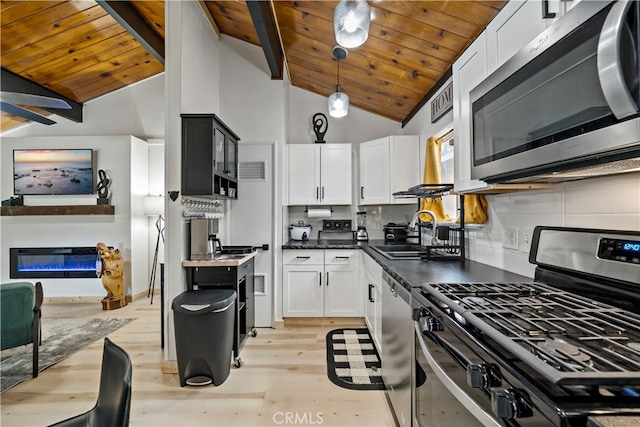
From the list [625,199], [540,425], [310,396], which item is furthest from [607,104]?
[310,396]

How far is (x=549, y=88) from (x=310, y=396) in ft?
7.31

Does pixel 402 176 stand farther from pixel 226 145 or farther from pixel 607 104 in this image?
pixel 607 104

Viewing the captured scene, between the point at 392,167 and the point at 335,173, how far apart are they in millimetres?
710

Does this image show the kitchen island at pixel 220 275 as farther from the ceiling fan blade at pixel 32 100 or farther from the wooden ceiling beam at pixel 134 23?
the wooden ceiling beam at pixel 134 23

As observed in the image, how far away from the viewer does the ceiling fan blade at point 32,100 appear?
2.02 metres

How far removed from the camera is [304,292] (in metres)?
3.48

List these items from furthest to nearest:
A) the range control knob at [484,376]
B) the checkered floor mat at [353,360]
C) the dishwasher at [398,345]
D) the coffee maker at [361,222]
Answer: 1. the coffee maker at [361,222]
2. the checkered floor mat at [353,360]
3. the dishwasher at [398,345]
4. the range control knob at [484,376]

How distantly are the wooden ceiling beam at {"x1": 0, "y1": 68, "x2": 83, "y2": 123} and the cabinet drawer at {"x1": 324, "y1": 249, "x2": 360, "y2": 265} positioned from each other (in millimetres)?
3905

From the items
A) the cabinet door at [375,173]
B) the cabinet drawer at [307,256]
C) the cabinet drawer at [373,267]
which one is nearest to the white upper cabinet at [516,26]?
the cabinet drawer at [373,267]

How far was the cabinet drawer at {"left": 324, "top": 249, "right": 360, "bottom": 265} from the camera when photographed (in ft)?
11.3

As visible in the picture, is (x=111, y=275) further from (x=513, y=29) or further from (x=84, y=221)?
(x=513, y=29)

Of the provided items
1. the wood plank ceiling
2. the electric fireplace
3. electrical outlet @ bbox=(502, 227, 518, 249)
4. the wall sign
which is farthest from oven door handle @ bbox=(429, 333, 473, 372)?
the electric fireplace

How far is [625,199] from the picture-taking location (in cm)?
105

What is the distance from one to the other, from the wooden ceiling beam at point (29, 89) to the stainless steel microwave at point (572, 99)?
4889mm
